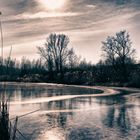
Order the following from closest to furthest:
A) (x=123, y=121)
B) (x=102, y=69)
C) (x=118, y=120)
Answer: (x=123, y=121)
(x=118, y=120)
(x=102, y=69)

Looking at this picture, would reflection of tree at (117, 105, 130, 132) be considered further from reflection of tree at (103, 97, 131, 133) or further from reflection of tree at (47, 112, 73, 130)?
reflection of tree at (47, 112, 73, 130)

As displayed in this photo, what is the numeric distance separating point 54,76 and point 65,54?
12978mm

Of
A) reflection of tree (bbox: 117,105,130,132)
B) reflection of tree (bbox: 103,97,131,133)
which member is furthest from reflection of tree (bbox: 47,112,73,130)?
reflection of tree (bbox: 117,105,130,132)

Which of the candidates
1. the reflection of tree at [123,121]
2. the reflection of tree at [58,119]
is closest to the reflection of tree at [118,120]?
the reflection of tree at [123,121]

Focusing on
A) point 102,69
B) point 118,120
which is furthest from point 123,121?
point 102,69

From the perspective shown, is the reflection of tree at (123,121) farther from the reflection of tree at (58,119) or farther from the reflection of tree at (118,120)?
the reflection of tree at (58,119)

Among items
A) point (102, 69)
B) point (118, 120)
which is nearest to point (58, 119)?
point (118, 120)

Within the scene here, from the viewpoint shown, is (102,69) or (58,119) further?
(102,69)

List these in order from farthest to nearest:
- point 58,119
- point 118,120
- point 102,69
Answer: point 102,69
point 58,119
point 118,120

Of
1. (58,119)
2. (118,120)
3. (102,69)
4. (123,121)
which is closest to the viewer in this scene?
(123,121)

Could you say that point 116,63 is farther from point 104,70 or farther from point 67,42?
point 67,42

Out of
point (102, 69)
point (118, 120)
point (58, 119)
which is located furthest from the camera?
point (102, 69)

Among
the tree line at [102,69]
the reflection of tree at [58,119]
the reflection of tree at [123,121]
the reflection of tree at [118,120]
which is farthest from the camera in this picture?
the tree line at [102,69]

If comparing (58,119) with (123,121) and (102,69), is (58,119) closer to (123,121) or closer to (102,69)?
(123,121)
